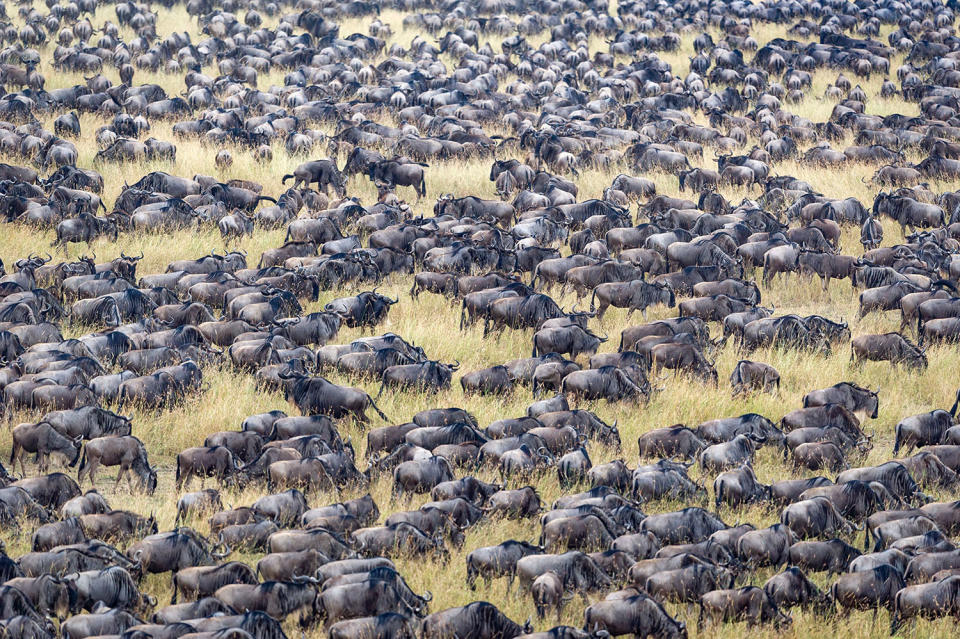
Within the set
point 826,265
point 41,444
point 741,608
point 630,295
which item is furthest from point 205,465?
point 826,265

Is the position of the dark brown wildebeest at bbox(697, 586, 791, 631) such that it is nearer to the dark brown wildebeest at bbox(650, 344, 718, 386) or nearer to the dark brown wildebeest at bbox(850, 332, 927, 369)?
the dark brown wildebeest at bbox(650, 344, 718, 386)

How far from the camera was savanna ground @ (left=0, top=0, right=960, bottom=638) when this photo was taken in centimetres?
946

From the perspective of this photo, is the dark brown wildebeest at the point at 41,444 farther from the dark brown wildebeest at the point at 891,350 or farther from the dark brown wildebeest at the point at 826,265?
the dark brown wildebeest at the point at 826,265

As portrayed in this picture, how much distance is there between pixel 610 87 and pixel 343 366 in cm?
1739

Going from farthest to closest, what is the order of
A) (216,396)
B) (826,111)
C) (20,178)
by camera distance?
(826,111) → (20,178) → (216,396)

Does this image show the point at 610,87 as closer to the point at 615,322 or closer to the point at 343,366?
the point at 615,322

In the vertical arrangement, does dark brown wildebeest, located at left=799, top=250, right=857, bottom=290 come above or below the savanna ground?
above

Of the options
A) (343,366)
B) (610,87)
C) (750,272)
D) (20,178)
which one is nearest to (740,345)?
(750,272)

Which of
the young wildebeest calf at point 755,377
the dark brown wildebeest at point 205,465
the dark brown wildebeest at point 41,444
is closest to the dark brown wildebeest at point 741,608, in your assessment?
the dark brown wildebeest at point 205,465

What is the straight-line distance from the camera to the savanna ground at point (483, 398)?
9461 millimetres

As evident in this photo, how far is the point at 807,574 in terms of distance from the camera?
980 cm

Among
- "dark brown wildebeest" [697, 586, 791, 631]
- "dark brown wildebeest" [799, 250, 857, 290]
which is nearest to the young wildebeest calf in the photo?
"dark brown wildebeest" [799, 250, 857, 290]

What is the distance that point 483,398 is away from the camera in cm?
1311

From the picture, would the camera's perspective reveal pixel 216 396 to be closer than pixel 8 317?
Yes
